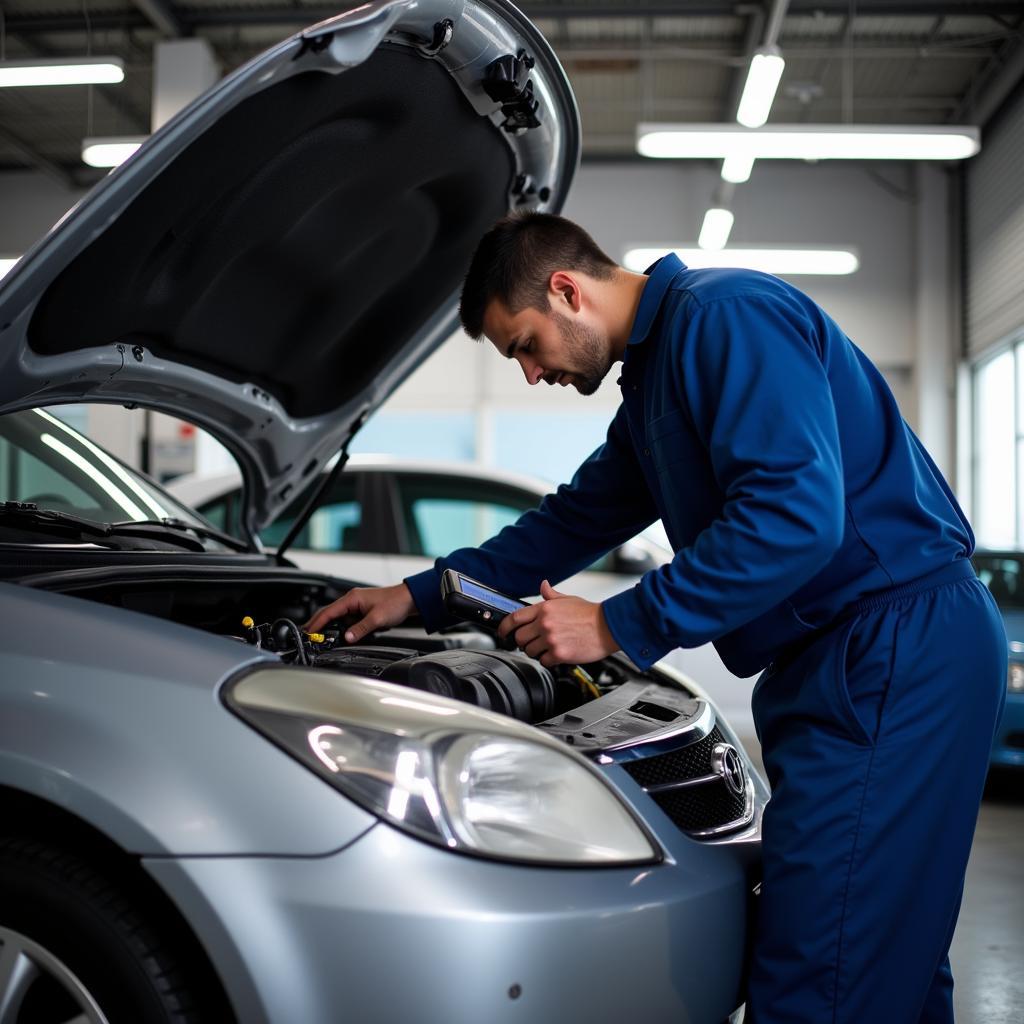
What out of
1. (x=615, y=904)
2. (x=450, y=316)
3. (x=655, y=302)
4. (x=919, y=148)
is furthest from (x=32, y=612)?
(x=919, y=148)

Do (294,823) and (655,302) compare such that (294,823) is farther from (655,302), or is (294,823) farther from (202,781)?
(655,302)

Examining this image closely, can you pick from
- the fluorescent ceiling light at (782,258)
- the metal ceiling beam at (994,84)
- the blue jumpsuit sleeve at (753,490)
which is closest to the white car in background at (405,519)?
the blue jumpsuit sleeve at (753,490)

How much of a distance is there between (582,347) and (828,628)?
0.56 meters

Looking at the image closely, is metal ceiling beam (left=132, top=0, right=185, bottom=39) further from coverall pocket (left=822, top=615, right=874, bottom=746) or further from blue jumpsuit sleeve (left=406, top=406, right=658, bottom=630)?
coverall pocket (left=822, top=615, right=874, bottom=746)

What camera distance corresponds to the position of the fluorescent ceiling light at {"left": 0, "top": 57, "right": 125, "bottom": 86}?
6277mm

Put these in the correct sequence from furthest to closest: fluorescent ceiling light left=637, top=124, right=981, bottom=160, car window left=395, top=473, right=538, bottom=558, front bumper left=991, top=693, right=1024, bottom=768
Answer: fluorescent ceiling light left=637, top=124, right=981, bottom=160 → car window left=395, top=473, right=538, bottom=558 → front bumper left=991, top=693, right=1024, bottom=768

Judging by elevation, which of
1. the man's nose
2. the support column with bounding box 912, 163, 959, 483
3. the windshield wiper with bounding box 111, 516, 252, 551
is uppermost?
the support column with bounding box 912, 163, 959, 483

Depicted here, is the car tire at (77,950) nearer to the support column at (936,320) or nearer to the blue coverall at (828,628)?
the blue coverall at (828,628)

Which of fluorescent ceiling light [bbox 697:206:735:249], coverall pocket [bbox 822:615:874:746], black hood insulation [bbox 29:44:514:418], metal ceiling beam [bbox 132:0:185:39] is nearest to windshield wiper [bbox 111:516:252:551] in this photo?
black hood insulation [bbox 29:44:514:418]

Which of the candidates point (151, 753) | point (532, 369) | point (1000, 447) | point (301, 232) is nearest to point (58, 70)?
point (301, 232)

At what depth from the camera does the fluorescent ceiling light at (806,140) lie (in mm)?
6617

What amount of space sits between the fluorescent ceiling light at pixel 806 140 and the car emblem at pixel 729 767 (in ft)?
18.1

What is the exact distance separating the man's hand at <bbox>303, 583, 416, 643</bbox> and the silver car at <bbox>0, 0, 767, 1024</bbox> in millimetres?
53

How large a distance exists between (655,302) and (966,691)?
0.70m
